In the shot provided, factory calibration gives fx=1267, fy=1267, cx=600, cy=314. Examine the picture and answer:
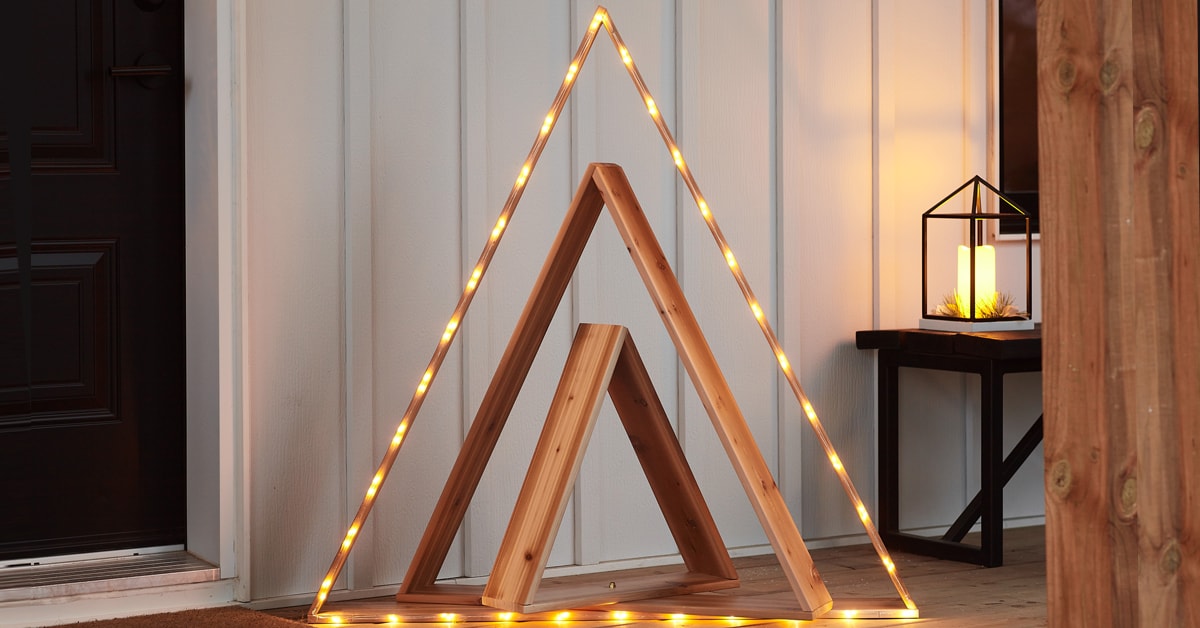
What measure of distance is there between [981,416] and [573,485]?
1249 millimetres

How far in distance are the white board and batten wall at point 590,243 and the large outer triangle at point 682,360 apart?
0.90ft

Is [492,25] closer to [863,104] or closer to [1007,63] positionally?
[863,104]

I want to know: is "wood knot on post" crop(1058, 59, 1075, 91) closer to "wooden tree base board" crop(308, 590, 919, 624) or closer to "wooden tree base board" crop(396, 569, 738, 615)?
"wooden tree base board" crop(308, 590, 919, 624)

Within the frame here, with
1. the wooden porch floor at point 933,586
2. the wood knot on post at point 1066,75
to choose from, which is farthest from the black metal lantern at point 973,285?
the wood knot on post at point 1066,75

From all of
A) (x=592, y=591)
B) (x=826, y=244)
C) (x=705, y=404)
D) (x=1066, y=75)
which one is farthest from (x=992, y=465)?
(x=1066, y=75)

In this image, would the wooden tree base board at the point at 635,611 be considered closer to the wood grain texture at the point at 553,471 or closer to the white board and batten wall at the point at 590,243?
the wood grain texture at the point at 553,471

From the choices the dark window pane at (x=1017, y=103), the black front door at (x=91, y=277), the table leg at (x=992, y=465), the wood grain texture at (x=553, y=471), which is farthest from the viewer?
the dark window pane at (x=1017, y=103)

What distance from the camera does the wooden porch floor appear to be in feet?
8.13

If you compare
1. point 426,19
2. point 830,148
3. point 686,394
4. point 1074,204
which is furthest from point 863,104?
point 1074,204

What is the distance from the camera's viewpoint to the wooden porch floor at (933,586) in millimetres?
2479

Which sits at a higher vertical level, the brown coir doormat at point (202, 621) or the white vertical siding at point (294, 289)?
the white vertical siding at point (294, 289)

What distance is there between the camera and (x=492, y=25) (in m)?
2.85

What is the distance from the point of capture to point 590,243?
9.77 feet

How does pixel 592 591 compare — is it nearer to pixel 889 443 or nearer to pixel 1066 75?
pixel 889 443
